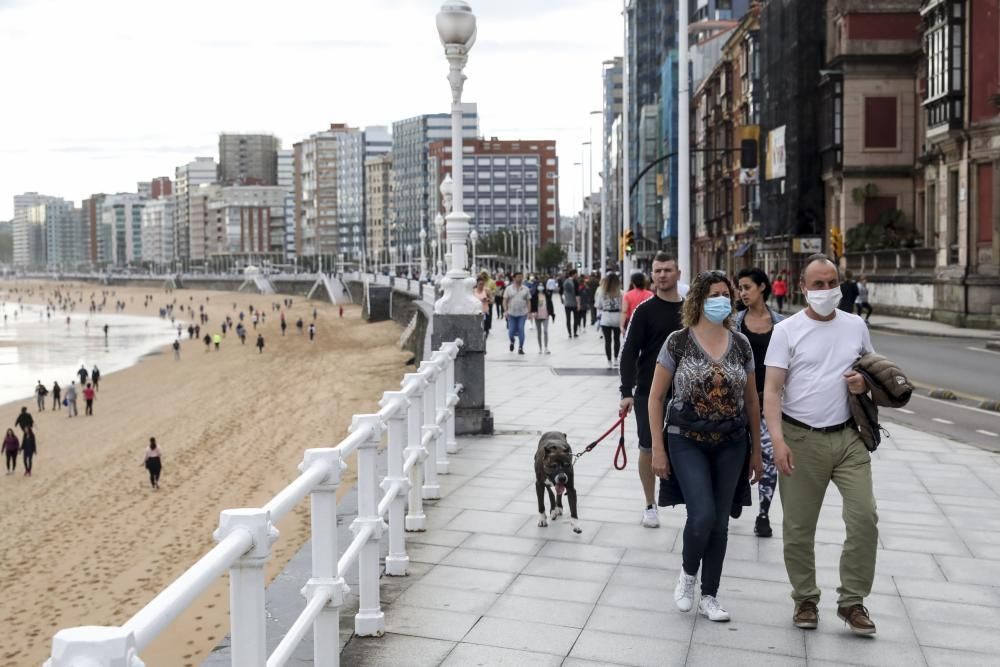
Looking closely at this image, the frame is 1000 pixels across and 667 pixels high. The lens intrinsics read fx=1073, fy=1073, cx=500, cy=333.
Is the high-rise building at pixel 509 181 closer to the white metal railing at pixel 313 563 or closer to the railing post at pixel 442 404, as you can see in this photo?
the railing post at pixel 442 404

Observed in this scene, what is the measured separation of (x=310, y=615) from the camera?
4.01 m

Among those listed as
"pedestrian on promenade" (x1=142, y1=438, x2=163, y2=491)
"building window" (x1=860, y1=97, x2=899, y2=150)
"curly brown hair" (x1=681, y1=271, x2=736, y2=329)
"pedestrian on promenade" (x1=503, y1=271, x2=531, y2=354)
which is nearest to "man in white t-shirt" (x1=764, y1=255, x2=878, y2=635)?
"curly brown hair" (x1=681, y1=271, x2=736, y2=329)

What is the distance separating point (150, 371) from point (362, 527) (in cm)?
5464

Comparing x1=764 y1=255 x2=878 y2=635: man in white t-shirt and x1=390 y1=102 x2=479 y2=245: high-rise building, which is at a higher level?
x1=390 y1=102 x2=479 y2=245: high-rise building

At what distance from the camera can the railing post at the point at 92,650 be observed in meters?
2.06

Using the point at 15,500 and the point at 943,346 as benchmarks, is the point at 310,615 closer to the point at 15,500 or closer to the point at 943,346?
the point at 15,500

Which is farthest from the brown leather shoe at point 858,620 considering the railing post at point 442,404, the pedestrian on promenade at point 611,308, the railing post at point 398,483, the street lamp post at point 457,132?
the pedestrian on promenade at point 611,308

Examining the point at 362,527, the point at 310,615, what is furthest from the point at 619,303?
the point at 310,615

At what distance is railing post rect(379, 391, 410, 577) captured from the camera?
605 cm

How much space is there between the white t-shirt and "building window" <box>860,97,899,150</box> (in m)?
42.4

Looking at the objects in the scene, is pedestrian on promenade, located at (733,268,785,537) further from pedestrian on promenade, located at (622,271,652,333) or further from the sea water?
the sea water

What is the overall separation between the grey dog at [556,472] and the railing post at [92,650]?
5.21 meters

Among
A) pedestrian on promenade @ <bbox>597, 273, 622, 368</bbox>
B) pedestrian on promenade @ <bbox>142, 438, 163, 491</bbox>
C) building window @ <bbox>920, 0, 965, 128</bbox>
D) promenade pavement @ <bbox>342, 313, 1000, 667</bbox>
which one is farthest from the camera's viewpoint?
building window @ <bbox>920, 0, 965, 128</bbox>

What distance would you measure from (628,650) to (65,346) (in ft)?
258
